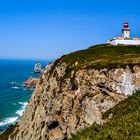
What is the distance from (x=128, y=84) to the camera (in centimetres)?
5297

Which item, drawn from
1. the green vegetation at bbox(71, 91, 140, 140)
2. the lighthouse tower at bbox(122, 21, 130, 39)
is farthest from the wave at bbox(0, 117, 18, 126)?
the green vegetation at bbox(71, 91, 140, 140)

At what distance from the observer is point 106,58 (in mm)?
65625

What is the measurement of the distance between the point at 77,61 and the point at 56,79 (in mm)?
5029

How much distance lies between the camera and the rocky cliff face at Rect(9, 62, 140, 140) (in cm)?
5303

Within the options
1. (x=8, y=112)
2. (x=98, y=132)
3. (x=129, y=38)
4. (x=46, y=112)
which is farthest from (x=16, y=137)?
Result: (x=8, y=112)

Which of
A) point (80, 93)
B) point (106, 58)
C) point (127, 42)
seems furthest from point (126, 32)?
point (80, 93)

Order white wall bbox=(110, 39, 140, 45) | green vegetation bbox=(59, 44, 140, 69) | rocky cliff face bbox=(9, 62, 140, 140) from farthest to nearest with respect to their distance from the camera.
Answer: white wall bbox=(110, 39, 140, 45) < green vegetation bbox=(59, 44, 140, 69) < rocky cliff face bbox=(9, 62, 140, 140)

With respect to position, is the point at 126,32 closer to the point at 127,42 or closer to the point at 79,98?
the point at 127,42

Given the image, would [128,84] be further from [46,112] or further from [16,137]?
[16,137]

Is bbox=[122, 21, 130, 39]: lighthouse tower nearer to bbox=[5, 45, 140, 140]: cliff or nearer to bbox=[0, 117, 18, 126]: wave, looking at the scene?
bbox=[5, 45, 140, 140]: cliff

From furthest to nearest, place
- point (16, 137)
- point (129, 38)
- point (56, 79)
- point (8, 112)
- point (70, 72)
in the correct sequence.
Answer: point (8, 112) → point (129, 38) → point (16, 137) → point (56, 79) → point (70, 72)

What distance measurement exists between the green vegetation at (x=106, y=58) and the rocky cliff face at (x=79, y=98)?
163 cm

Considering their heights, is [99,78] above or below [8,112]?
above

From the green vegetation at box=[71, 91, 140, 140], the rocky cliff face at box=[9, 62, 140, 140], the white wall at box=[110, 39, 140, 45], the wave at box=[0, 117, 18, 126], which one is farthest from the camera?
the wave at box=[0, 117, 18, 126]
